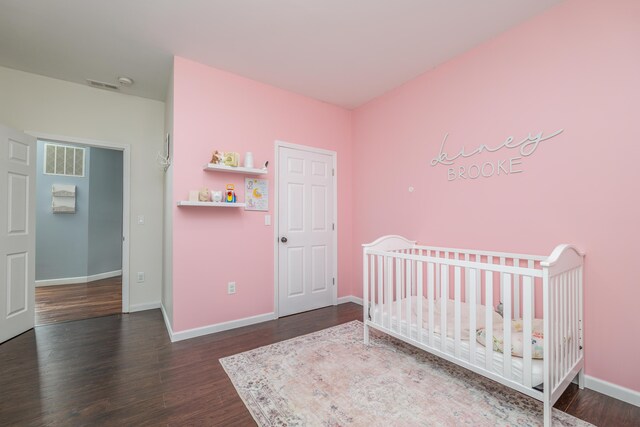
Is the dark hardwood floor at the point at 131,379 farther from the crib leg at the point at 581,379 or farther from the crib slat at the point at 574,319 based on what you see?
the crib slat at the point at 574,319

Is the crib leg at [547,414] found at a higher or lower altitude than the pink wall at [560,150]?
lower

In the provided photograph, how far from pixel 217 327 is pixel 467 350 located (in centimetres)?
222

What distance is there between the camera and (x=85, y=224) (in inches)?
198

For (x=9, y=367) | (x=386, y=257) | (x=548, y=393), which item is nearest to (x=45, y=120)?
(x=9, y=367)

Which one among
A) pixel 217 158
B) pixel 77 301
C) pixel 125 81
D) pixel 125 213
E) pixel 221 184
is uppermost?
pixel 125 81

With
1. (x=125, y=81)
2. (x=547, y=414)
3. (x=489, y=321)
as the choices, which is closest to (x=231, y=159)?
(x=125, y=81)

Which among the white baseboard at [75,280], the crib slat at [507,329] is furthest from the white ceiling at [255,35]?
the white baseboard at [75,280]

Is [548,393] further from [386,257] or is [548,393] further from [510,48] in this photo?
[510,48]

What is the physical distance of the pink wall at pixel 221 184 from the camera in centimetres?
Result: 263

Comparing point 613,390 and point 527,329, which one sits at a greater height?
point 527,329

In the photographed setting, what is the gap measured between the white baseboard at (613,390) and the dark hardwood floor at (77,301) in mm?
4473

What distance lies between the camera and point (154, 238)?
11.6 feet

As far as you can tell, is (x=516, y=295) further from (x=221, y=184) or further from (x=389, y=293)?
(x=221, y=184)

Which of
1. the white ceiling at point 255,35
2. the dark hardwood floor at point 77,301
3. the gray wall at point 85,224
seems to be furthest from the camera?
the gray wall at point 85,224
